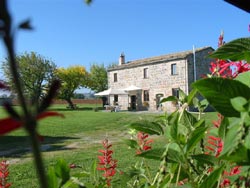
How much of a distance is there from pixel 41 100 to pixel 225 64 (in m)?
0.74

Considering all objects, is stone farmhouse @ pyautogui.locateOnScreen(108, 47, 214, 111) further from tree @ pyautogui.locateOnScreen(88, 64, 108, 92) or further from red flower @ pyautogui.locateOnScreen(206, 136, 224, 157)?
red flower @ pyautogui.locateOnScreen(206, 136, 224, 157)

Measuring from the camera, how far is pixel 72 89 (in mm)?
43094

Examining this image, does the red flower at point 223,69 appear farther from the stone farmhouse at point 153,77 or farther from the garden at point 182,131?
the stone farmhouse at point 153,77

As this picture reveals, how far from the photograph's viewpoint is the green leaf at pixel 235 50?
2.31ft

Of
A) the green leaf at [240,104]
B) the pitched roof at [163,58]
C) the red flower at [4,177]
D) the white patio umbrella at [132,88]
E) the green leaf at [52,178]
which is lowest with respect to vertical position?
the red flower at [4,177]

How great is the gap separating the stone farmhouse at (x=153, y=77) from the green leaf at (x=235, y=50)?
2427 centimetres

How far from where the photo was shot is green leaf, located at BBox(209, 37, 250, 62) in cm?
70

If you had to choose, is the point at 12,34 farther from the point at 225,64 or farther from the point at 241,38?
the point at 225,64

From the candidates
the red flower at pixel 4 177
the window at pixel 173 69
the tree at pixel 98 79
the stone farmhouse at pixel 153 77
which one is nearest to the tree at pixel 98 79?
the tree at pixel 98 79

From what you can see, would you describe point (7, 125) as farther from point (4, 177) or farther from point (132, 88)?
point (132, 88)

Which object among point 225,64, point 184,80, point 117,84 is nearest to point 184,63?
point 184,80

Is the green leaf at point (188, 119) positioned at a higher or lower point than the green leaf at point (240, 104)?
lower

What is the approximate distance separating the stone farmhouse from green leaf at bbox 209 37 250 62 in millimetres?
24272

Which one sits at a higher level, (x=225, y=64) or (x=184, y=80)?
(x=184, y=80)
